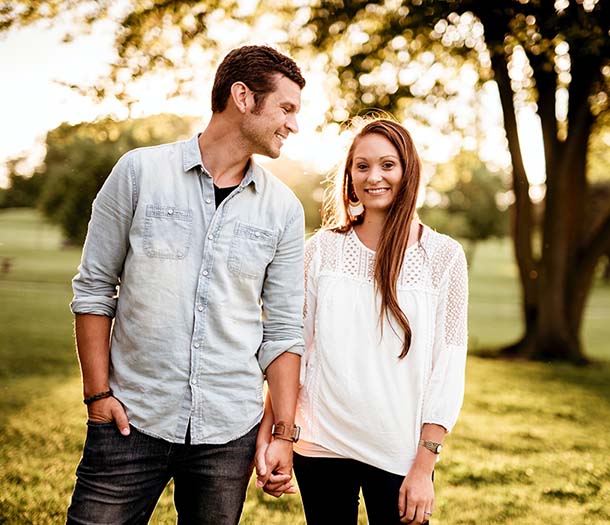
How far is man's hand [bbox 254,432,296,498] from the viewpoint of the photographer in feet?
8.43

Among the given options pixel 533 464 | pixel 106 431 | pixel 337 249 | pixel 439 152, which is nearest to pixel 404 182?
pixel 337 249

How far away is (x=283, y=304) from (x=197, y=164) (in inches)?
23.5

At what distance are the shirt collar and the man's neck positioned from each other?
0.04m

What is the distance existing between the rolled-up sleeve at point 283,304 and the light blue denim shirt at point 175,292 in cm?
7

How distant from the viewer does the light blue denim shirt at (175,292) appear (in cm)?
246

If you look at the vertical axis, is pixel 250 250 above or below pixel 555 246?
above

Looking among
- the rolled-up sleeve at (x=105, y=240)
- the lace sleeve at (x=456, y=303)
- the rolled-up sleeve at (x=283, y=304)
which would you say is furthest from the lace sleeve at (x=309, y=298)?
the rolled-up sleeve at (x=105, y=240)

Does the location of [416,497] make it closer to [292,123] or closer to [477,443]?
[292,123]

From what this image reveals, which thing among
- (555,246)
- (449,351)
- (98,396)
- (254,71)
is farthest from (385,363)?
(555,246)

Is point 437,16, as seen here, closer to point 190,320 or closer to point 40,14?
point 40,14

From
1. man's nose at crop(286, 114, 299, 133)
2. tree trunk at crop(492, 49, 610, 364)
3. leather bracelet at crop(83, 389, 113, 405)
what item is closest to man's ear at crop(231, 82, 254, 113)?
man's nose at crop(286, 114, 299, 133)

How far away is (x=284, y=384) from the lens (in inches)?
104

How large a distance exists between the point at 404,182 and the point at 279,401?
0.97 metres

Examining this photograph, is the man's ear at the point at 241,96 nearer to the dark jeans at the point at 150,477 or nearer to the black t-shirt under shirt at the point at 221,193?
the black t-shirt under shirt at the point at 221,193
